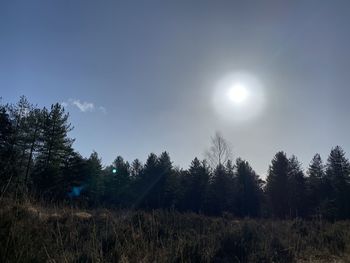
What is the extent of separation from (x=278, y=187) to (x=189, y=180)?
44.6 feet

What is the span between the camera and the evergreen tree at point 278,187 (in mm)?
46062

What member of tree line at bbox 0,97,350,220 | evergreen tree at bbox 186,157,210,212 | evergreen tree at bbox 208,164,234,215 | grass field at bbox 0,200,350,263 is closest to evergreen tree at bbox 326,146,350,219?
tree line at bbox 0,97,350,220

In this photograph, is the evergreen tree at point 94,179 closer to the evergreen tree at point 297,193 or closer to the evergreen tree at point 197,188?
the evergreen tree at point 197,188

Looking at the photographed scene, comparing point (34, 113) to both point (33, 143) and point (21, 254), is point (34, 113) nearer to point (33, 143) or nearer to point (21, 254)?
point (33, 143)

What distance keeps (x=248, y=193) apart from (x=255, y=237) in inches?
1584

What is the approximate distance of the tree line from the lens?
39906 mm

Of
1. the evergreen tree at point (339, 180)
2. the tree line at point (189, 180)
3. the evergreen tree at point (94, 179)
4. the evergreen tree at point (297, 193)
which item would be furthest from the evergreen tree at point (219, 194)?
the evergreen tree at point (94, 179)

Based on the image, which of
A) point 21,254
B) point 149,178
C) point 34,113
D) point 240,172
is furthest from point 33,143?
point 21,254

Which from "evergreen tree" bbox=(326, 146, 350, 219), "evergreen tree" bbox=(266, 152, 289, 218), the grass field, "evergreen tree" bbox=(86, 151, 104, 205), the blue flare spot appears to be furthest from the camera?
"evergreen tree" bbox=(86, 151, 104, 205)

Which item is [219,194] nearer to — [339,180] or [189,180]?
[189,180]

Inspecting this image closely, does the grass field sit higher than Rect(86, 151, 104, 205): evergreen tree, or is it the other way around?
Rect(86, 151, 104, 205): evergreen tree

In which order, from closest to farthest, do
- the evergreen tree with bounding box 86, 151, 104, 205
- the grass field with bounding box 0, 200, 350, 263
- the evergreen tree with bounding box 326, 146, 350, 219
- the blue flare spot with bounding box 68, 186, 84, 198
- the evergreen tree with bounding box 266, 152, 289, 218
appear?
the grass field with bounding box 0, 200, 350, 263 < the evergreen tree with bounding box 326, 146, 350, 219 < the blue flare spot with bounding box 68, 186, 84, 198 < the evergreen tree with bounding box 266, 152, 289, 218 < the evergreen tree with bounding box 86, 151, 104, 205

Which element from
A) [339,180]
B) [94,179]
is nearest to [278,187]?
[339,180]

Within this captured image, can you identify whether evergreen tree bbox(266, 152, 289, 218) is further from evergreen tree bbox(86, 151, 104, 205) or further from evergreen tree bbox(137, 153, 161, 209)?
evergreen tree bbox(86, 151, 104, 205)
